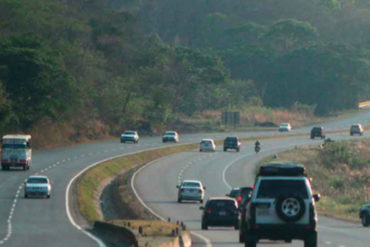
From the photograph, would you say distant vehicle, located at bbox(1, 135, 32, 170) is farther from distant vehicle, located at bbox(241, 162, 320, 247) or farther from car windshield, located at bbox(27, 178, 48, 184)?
distant vehicle, located at bbox(241, 162, 320, 247)

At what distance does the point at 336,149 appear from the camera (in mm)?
100250

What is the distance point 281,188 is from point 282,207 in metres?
0.75

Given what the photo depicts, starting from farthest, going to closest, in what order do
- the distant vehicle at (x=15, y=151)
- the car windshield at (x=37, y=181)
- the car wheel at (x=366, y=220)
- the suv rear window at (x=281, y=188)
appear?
the distant vehicle at (x=15, y=151) < the car windshield at (x=37, y=181) < the car wheel at (x=366, y=220) < the suv rear window at (x=281, y=188)

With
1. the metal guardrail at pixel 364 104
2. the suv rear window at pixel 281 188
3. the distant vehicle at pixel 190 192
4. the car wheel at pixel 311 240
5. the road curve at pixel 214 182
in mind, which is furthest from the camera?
the metal guardrail at pixel 364 104

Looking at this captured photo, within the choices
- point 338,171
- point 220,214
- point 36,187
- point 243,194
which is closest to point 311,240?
point 220,214

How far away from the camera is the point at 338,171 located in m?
94.1

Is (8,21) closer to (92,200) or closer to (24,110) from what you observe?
(24,110)

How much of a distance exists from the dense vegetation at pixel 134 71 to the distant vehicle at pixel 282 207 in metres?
65.4

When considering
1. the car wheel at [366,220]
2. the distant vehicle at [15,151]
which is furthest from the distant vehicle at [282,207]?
the distant vehicle at [15,151]

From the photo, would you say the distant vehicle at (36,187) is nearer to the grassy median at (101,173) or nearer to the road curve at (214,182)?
the grassy median at (101,173)

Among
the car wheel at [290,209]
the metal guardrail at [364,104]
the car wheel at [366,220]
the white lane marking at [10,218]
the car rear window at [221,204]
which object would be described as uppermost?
the metal guardrail at [364,104]

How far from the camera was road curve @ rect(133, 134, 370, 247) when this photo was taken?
3578 cm

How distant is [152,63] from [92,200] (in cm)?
7700

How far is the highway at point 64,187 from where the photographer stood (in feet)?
123
